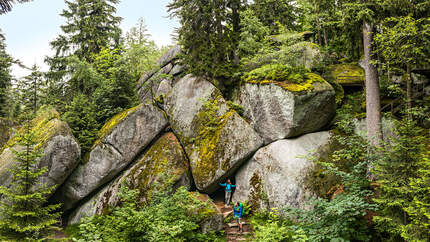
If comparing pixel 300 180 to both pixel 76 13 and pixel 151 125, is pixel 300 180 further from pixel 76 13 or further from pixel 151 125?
pixel 76 13

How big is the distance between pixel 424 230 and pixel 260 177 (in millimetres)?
6157

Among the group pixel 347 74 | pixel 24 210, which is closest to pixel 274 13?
pixel 347 74

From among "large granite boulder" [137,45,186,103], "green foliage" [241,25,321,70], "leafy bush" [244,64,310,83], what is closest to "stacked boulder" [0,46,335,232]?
"leafy bush" [244,64,310,83]

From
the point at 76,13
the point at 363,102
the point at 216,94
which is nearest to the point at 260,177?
the point at 216,94

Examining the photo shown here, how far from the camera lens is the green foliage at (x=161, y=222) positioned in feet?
24.0

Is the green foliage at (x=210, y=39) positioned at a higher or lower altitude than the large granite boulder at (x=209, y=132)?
higher

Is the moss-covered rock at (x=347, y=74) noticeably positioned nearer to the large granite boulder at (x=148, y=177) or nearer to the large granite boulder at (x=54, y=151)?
the large granite boulder at (x=148, y=177)

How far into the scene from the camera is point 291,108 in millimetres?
10023

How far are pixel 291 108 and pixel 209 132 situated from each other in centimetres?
433

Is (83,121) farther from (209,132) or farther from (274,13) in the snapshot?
(274,13)

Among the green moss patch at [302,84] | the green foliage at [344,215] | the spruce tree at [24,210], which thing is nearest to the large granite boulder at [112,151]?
the spruce tree at [24,210]

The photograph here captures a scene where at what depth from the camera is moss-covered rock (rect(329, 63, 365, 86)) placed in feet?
36.7

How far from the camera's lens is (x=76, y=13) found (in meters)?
17.7

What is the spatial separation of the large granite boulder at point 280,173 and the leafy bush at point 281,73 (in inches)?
112
